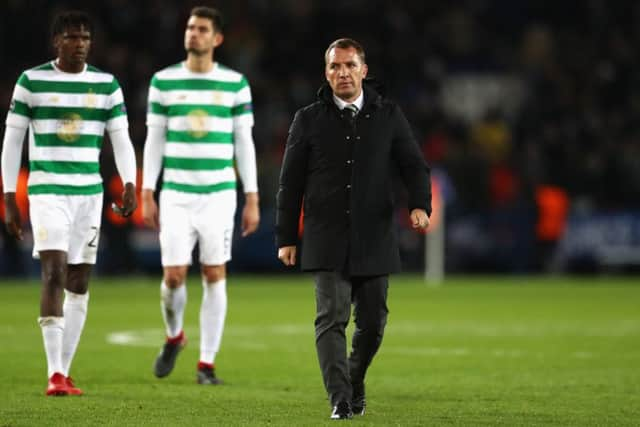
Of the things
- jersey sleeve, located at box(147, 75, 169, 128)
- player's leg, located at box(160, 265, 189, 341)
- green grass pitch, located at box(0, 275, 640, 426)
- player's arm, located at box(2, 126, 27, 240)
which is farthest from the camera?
jersey sleeve, located at box(147, 75, 169, 128)

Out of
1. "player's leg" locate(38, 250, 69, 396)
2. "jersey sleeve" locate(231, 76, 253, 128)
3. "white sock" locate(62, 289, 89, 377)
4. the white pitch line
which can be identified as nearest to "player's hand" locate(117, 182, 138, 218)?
"player's leg" locate(38, 250, 69, 396)

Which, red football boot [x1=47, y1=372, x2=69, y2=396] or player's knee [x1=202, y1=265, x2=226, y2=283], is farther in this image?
player's knee [x1=202, y1=265, x2=226, y2=283]

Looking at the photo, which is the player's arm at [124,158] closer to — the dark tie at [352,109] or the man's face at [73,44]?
the man's face at [73,44]

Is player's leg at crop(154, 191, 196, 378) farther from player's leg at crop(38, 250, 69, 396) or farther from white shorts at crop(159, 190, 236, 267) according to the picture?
player's leg at crop(38, 250, 69, 396)

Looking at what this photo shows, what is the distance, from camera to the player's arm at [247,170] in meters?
11.0

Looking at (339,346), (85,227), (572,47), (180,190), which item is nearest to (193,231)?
(180,190)

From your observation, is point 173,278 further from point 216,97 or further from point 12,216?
point 12,216

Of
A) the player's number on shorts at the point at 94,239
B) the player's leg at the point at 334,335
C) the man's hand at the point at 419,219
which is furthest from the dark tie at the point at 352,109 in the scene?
the player's number on shorts at the point at 94,239

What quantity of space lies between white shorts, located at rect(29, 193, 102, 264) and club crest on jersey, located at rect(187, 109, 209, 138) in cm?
117

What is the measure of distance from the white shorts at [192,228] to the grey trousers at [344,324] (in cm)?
229

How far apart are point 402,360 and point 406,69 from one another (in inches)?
728

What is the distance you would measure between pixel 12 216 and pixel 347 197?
2405 mm

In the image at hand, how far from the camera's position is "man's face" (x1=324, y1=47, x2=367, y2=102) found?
8.51 m

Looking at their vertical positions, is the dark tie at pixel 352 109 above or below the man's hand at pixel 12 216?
above
